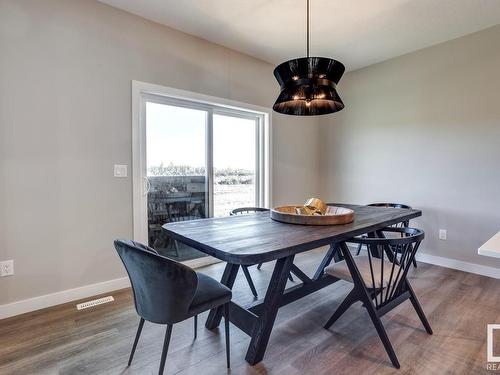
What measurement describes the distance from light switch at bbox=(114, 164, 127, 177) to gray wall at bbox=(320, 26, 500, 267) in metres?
3.17

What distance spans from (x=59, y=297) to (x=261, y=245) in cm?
202

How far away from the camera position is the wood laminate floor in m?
1.64

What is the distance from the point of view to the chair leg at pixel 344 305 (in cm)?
184

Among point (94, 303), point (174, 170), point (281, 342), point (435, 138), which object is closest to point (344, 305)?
point (281, 342)

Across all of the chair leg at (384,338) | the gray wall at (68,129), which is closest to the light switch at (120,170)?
the gray wall at (68,129)

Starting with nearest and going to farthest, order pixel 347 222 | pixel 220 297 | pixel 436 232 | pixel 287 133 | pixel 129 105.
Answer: pixel 220 297 → pixel 347 222 → pixel 129 105 → pixel 436 232 → pixel 287 133

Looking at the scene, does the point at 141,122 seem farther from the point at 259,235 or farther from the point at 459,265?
the point at 459,265

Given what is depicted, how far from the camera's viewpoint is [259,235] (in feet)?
5.71

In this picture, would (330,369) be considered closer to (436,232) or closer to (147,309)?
(147,309)

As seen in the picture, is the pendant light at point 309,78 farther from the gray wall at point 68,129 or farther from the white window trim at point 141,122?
the gray wall at point 68,129

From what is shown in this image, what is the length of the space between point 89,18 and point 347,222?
111 inches

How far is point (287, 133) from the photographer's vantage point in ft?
13.9

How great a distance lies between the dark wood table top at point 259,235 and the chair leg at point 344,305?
0.39 meters

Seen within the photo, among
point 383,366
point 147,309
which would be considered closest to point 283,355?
point 383,366
